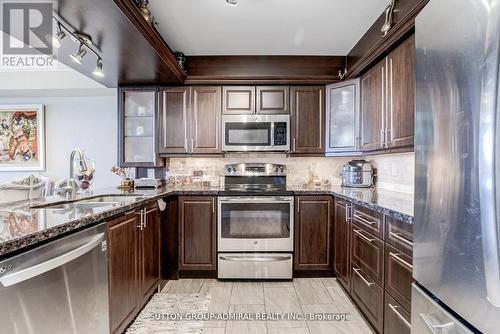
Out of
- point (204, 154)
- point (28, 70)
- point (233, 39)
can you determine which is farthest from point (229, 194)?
point (28, 70)

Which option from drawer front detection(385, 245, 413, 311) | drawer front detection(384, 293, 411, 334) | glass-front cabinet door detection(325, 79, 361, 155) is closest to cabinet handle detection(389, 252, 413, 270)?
drawer front detection(385, 245, 413, 311)

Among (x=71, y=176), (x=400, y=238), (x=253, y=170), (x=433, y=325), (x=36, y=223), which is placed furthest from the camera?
(x=253, y=170)

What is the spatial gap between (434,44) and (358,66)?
6.00 feet

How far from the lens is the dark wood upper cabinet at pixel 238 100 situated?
3178 millimetres

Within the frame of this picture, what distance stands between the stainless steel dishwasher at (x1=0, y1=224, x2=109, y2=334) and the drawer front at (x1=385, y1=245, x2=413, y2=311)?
169 centimetres

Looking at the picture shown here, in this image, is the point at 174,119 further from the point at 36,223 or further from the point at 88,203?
the point at 36,223

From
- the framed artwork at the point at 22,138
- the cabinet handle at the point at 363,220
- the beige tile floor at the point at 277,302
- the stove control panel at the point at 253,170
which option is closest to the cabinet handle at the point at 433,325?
the cabinet handle at the point at 363,220

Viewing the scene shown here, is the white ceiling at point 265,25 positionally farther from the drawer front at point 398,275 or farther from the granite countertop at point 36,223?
the drawer front at point 398,275

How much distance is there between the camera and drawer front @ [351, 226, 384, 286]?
1.78m

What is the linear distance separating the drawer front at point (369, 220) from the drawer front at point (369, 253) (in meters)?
0.04

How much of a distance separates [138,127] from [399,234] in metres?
2.92

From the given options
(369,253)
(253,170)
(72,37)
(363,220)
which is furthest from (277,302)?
(72,37)

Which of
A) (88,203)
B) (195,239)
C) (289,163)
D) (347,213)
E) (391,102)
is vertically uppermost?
(391,102)

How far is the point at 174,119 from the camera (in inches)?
126
